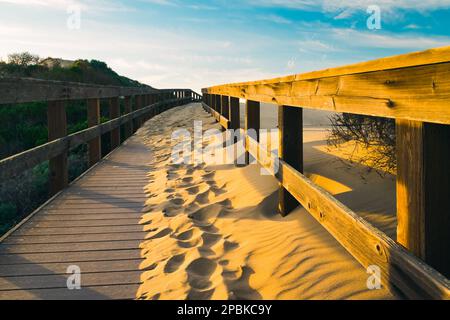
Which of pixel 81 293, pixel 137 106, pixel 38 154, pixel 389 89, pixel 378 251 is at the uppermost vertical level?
pixel 137 106

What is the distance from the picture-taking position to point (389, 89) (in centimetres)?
200

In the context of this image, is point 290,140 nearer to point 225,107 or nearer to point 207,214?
point 207,214

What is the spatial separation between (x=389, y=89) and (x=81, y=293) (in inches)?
97.4

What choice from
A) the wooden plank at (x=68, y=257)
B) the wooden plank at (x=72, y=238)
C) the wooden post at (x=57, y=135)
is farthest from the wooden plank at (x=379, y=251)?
the wooden post at (x=57, y=135)

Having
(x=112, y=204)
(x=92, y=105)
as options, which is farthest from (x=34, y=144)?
(x=112, y=204)

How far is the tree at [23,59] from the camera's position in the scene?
26625mm

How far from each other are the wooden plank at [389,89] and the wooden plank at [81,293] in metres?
1.92

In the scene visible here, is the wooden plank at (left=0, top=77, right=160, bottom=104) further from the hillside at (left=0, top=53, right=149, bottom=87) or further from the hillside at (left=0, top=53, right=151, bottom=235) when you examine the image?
the hillside at (left=0, top=53, right=149, bottom=87)

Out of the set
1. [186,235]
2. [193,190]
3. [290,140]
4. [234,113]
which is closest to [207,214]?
[186,235]

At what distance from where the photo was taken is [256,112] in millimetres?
6473

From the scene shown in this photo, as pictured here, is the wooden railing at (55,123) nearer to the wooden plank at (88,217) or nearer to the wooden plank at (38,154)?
the wooden plank at (38,154)

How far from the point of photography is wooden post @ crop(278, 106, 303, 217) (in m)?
4.32

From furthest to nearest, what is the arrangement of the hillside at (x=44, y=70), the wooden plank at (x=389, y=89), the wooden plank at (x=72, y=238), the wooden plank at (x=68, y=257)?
the hillside at (x=44, y=70) → the wooden plank at (x=72, y=238) → the wooden plank at (x=68, y=257) → the wooden plank at (x=389, y=89)
